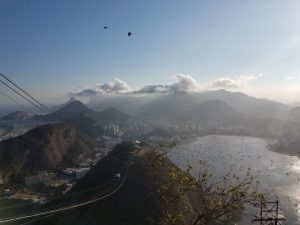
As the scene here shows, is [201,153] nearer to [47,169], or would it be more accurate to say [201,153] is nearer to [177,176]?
[47,169]

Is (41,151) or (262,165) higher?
(41,151)

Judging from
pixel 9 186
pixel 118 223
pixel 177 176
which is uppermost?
pixel 177 176

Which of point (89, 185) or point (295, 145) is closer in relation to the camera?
point (89, 185)

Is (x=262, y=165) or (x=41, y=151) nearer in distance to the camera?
(x=262, y=165)

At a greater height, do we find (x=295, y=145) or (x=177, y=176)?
(x=177, y=176)

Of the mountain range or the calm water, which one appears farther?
the mountain range

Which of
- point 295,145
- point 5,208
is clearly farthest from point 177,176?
point 295,145

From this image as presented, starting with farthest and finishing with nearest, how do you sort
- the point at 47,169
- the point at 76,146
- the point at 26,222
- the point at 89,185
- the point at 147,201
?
the point at 76,146, the point at 47,169, the point at 89,185, the point at 26,222, the point at 147,201

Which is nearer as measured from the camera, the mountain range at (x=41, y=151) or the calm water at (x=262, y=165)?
the calm water at (x=262, y=165)
